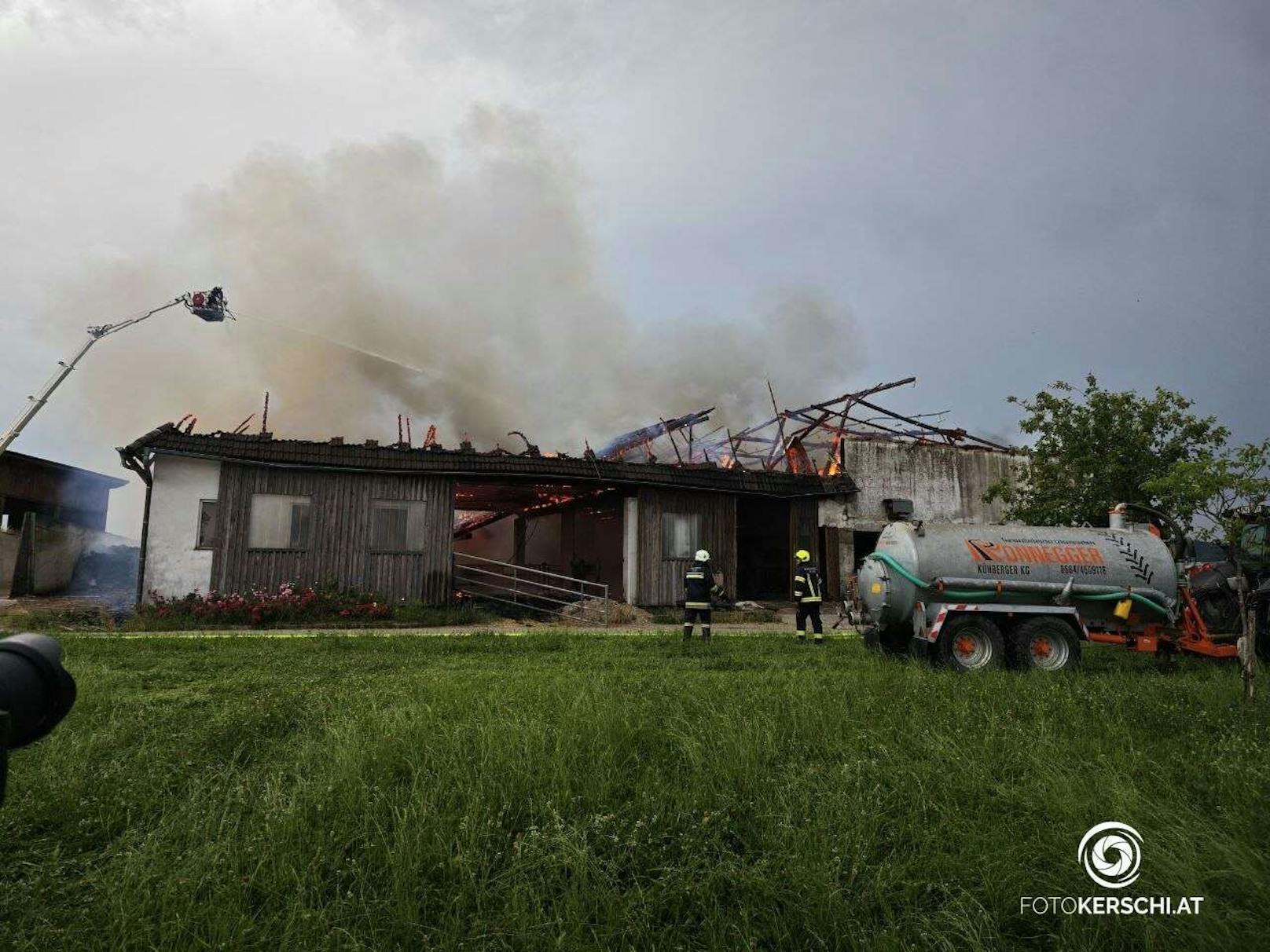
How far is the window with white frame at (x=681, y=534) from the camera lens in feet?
65.5

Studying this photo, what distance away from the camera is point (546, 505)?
25141 millimetres

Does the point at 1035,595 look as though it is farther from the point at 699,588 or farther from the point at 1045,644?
the point at 699,588

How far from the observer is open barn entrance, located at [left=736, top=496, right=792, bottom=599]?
2525 centimetres

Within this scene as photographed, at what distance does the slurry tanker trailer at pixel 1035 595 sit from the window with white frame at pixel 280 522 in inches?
513

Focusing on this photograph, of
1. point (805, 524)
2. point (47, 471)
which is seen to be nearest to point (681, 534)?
point (805, 524)

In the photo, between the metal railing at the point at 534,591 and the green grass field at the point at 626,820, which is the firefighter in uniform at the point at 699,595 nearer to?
the metal railing at the point at 534,591

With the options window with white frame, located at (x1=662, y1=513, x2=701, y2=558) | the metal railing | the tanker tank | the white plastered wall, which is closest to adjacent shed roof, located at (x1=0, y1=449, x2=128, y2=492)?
the white plastered wall

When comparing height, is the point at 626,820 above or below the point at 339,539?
below

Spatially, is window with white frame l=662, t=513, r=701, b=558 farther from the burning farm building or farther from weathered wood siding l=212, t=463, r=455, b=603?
weathered wood siding l=212, t=463, r=455, b=603

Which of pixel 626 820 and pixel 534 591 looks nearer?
pixel 626 820

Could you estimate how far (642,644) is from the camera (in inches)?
437

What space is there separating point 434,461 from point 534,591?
818 centimetres

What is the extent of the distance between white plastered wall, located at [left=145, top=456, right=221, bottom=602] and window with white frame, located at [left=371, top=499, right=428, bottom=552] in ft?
11.5

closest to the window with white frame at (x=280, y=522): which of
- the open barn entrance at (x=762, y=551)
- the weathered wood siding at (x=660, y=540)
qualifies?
the weathered wood siding at (x=660, y=540)
